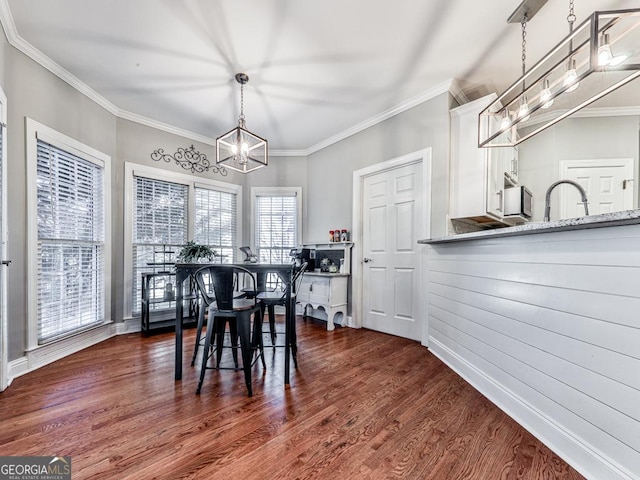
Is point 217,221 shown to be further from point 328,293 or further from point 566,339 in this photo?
point 566,339

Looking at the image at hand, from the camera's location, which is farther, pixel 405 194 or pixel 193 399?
pixel 405 194

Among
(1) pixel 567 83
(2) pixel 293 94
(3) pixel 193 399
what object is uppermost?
(2) pixel 293 94

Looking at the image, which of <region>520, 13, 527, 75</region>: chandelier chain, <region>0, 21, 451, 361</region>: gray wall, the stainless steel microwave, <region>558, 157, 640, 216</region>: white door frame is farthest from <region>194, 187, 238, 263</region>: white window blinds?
<region>558, 157, 640, 216</region>: white door frame

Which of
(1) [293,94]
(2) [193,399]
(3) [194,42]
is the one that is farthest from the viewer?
(1) [293,94]

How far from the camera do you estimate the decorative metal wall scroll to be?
384cm

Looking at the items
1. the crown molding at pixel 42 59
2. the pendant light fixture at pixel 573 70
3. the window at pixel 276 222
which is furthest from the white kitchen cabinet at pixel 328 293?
the crown molding at pixel 42 59

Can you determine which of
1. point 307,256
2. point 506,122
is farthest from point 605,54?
point 307,256

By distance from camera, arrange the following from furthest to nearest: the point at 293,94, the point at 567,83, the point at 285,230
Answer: the point at 285,230, the point at 293,94, the point at 567,83

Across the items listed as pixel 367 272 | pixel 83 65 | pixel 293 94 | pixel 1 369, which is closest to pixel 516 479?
pixel 367 272

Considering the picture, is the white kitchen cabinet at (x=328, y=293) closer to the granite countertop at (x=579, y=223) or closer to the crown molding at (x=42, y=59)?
the granite countertop at (x=579, y=223)

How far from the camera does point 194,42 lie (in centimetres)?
234

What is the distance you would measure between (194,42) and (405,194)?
2585mm

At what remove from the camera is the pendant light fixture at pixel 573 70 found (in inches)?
50.6

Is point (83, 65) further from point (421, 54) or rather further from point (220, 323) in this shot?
point (421, 54)
